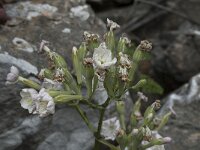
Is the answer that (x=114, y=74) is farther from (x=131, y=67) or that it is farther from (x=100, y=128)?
(x=100, y=128)

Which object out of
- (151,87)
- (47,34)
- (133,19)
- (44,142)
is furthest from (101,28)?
(133,19)

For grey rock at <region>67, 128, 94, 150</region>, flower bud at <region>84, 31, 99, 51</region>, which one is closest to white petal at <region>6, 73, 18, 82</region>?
flower bud at <region>84, 31, 99, 51</region>

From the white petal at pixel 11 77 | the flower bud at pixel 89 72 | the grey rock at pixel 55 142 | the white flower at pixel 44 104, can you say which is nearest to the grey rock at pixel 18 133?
the grey rock at pixel 55 142

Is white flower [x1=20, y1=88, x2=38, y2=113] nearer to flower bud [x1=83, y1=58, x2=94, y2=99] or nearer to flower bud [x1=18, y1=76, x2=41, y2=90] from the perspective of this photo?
flower bud [x1=18, y1=76, x2=41, y2=90]

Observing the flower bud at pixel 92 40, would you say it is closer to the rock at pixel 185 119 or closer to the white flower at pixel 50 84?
the white flower at pixel 50 84

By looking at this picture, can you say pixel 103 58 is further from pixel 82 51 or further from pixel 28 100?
pixel 28 100

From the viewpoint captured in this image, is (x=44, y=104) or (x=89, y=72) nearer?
(x=44, y=104)

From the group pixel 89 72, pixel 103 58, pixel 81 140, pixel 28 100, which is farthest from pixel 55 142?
pixel 103 58
